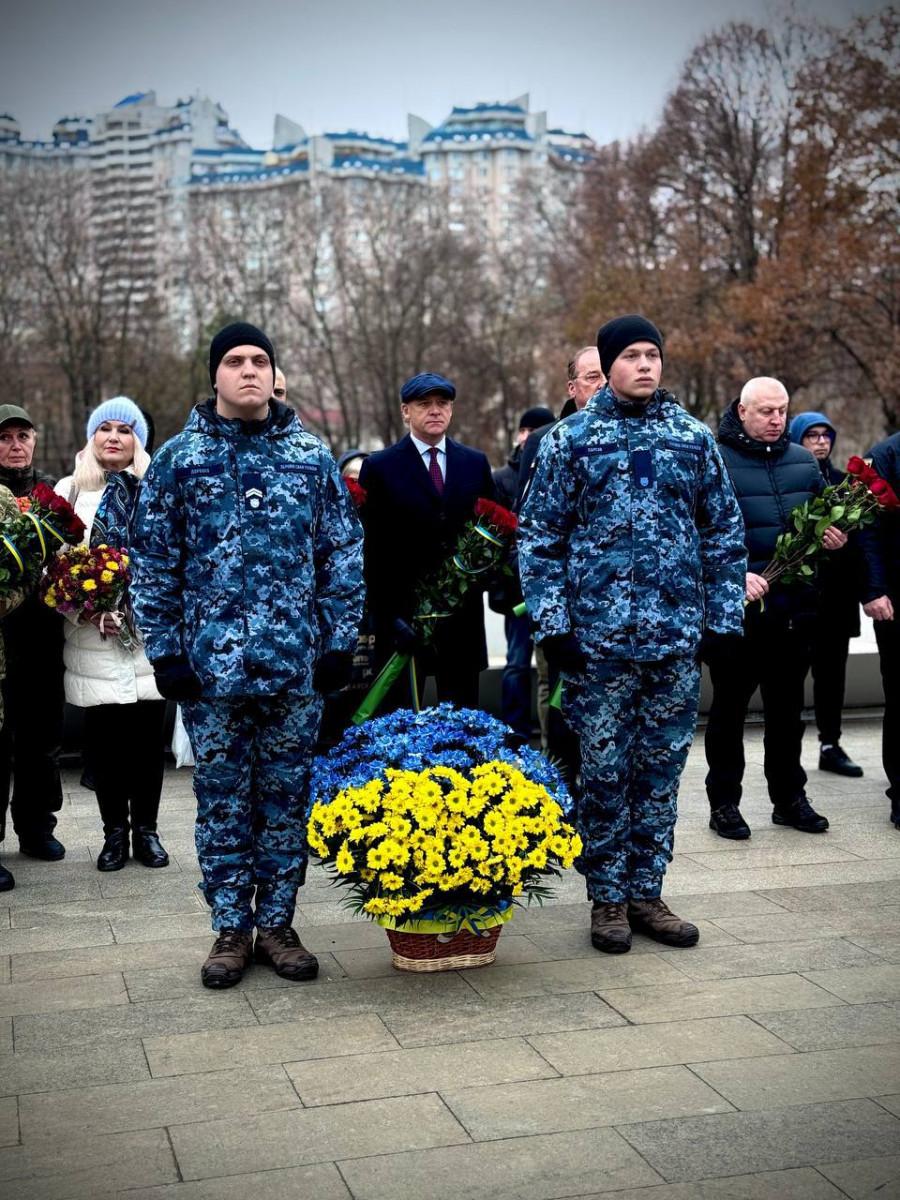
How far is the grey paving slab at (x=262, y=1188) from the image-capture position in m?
3.47

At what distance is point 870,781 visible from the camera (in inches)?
337

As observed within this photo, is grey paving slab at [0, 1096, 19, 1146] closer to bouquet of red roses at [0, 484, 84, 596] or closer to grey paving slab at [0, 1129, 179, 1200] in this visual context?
grey paving slab at [0, 1129, 179, 1200]

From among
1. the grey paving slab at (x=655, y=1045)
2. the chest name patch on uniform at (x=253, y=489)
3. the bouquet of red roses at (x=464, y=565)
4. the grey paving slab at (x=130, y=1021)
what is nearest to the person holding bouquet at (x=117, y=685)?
the bouquet of red roses at (x=464, y=565)

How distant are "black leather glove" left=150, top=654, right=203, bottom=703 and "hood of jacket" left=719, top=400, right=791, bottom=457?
3.22 m

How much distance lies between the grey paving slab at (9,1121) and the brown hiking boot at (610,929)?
216 centimetres

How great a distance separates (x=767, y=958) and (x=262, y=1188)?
7.71 feet

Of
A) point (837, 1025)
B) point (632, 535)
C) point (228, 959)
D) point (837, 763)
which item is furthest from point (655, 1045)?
point (837, 763)

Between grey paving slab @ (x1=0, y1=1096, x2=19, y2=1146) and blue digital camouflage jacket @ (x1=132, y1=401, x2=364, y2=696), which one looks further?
blue digital camouflage jacket @ (x1=132, y1=401, x2=364, y2=696)

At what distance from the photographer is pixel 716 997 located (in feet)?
16.0

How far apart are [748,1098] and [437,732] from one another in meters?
1.73

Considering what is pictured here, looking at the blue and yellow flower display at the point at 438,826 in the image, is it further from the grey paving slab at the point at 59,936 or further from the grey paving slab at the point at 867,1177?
the grey paving slab at the point at 867,1177

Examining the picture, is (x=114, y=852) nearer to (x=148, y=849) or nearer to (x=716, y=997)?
(x=148, y=849)

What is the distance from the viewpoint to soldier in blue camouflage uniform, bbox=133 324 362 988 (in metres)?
4.98

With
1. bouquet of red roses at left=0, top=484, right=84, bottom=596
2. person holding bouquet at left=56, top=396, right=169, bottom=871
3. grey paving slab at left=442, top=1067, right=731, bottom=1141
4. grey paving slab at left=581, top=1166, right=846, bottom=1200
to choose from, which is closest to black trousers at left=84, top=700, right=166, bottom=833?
person holding bouquet at left=56, top=396, right=169, bottom=871
